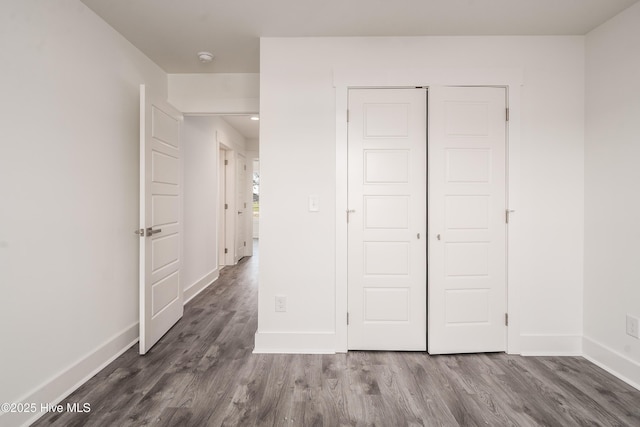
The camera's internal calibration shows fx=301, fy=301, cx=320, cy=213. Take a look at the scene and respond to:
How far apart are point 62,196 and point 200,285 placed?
94.4 inches

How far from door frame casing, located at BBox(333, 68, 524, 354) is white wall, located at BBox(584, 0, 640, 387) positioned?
0.53m

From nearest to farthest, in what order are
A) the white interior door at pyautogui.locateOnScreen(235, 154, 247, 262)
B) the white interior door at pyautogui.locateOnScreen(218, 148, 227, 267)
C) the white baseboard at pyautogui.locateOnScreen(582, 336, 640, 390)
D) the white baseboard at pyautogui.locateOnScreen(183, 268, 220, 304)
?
the white baseboard at pyautogui.locateOnScreen(582, 336, 640, 390), the white baseboard at pyautogui.locateOnScreen(183, 268, 220, 304), the white interior door at pyautogui.locateOnScreen(218, 148, 227, 267), the white interior door at pyautogui.locateOnScreen(235, 154, 247, 262)

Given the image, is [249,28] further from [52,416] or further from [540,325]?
[540,325]

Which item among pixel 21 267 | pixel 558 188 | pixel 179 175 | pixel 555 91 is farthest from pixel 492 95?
pixel 21 267

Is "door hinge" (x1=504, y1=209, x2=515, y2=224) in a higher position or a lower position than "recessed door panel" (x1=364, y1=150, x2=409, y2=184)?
lower

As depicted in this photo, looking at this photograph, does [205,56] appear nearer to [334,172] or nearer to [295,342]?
[334,172]

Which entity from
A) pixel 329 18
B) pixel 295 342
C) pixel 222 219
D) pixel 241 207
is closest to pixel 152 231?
pixel 295 342

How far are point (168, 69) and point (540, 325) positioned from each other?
162 inches

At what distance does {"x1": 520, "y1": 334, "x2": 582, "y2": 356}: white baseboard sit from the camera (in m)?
2.40

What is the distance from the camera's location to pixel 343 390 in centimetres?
193

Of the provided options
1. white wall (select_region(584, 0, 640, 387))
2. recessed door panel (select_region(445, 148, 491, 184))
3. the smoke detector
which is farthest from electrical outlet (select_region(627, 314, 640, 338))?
the smoke detector

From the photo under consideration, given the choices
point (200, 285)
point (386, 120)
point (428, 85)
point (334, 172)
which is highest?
point (428, 85)

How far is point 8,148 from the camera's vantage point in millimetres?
1549

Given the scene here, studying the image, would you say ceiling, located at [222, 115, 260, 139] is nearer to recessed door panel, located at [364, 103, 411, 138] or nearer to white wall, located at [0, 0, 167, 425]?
white wall, located at [0, 0, 167, 425]
